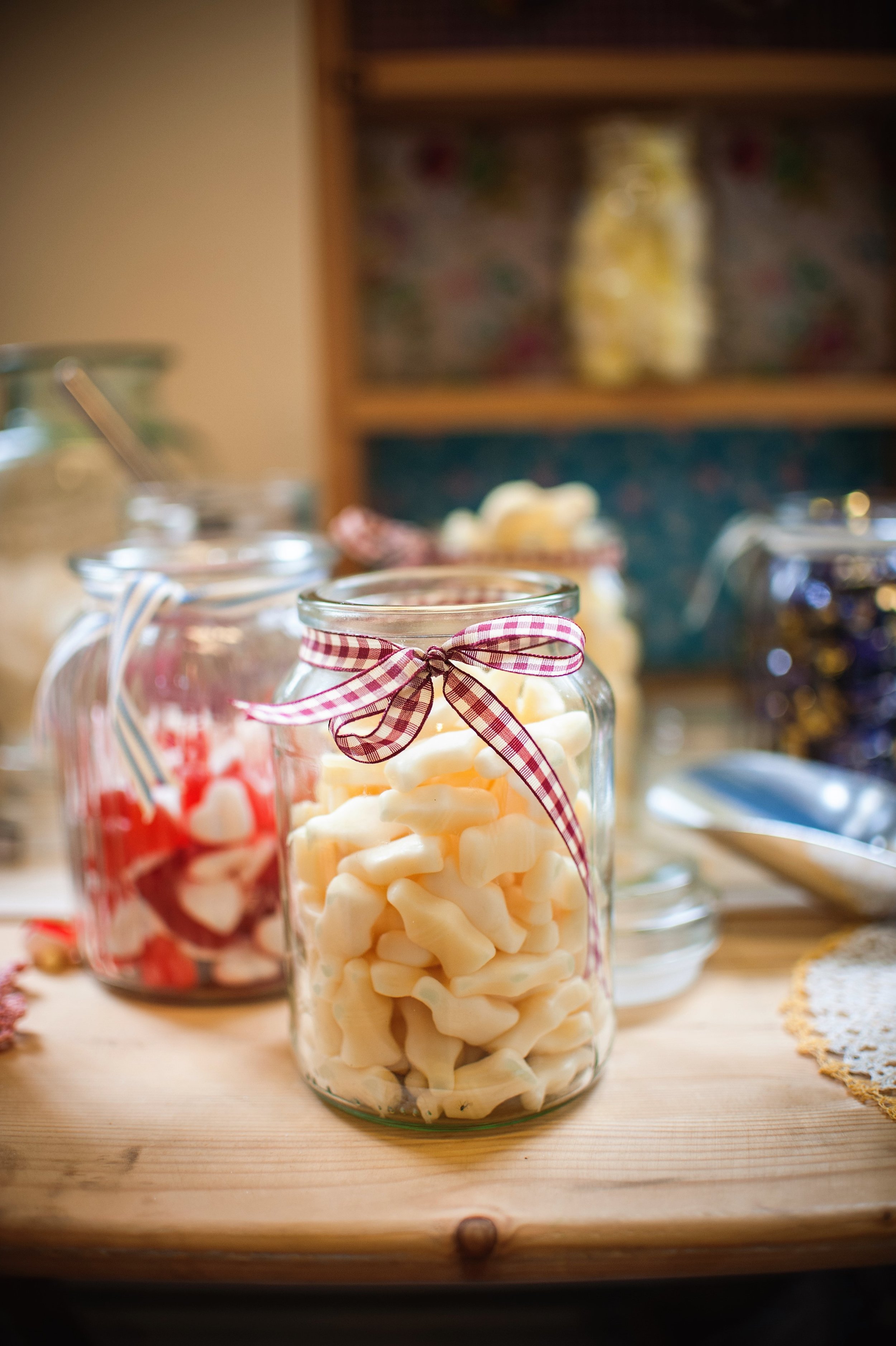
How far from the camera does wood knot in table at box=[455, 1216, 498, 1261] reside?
45cm

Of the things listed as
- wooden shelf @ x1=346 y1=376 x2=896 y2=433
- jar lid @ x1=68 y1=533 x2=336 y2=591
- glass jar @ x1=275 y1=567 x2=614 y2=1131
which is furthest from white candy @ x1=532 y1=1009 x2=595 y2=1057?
wooden shelf @ x1=346 y1=376 x2=896 y2=433

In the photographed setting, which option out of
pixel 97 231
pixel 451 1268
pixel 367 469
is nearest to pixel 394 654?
pixel 451 1268

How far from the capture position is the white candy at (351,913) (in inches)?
19.8

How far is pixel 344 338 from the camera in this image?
45.3 inches

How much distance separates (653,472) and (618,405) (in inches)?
10.1

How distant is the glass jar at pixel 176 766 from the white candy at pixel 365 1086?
0.35 feet

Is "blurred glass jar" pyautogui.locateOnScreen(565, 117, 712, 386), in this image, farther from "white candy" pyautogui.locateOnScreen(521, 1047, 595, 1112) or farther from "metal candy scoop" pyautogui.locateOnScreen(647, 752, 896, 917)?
"white candy" pyautogui.locateOnScreen(521, 1047, 595, 1112)

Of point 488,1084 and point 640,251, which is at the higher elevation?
point 640,251

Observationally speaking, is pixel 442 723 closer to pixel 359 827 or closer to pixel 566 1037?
pixel 359 827

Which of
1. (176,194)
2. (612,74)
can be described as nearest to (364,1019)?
(612,74)

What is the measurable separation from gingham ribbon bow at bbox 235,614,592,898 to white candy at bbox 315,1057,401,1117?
0.14 metres

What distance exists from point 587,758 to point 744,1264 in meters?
0.24

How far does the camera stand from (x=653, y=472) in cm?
141

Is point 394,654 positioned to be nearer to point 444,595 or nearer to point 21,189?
point 444,595
